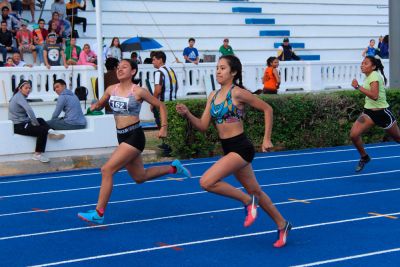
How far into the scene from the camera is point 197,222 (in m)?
8.55

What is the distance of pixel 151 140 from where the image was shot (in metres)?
16.1

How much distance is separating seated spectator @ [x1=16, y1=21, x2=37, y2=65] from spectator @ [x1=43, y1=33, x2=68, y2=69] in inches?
22.4

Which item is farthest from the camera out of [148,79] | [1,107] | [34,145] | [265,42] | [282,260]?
[265,42]

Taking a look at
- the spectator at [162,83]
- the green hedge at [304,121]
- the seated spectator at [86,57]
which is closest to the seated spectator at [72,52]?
the seated spectator at [86,57]

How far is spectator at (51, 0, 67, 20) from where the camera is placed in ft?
76.4

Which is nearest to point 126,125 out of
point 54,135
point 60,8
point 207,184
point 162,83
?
point 207,184

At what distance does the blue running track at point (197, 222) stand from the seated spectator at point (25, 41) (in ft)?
28.5

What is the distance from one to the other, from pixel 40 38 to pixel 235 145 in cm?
1501

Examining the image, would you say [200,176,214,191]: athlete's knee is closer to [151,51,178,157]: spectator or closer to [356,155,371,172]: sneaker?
[356,155,371,172]: sneaker

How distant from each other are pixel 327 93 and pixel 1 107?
7.74m

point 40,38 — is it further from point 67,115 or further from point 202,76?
point 67,115

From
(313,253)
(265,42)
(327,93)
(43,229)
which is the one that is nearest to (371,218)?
(313,253)

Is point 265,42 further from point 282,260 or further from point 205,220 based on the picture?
point 282,260

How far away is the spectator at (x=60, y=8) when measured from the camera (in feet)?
76.4
